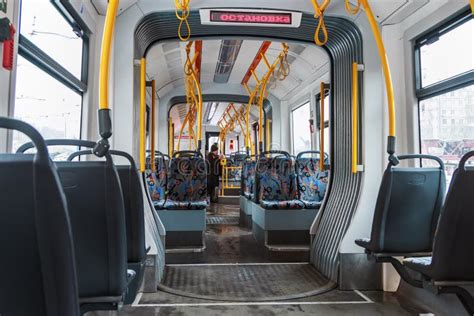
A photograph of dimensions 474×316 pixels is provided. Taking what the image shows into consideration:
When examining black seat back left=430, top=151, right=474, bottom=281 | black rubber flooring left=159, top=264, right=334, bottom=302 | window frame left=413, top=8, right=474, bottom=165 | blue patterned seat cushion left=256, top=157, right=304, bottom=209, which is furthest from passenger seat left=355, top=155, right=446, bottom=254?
blue patterned seat cushion left=256, top=157, right=304, bottom=209

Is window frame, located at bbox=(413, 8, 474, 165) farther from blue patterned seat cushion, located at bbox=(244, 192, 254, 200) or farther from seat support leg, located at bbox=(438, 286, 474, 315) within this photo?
blue patterned seat cushion, located at bbox=(244, 192, 254, 200)

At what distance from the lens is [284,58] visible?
5.85 meters

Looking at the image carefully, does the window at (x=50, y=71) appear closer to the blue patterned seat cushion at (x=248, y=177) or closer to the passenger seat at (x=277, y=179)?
the passenger seat at (x=277, y=179)

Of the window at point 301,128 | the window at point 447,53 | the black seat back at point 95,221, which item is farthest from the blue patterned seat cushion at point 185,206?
the black seat back at point 95,221

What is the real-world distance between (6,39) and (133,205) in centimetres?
102

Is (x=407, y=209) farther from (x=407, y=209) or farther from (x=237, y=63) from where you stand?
(x=237, y=63)

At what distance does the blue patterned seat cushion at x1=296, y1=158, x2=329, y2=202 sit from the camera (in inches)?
222

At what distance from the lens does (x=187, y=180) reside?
5.52m

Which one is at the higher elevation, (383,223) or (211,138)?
(211,138)

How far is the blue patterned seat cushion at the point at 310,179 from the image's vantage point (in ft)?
18.5

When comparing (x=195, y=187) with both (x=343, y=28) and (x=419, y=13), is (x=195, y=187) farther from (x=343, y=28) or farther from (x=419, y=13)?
(x=419, y=13)

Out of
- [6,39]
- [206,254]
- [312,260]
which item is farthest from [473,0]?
[206,254]

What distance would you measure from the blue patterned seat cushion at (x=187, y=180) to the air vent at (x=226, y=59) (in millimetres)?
1933

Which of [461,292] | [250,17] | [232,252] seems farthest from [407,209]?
[232,252]
